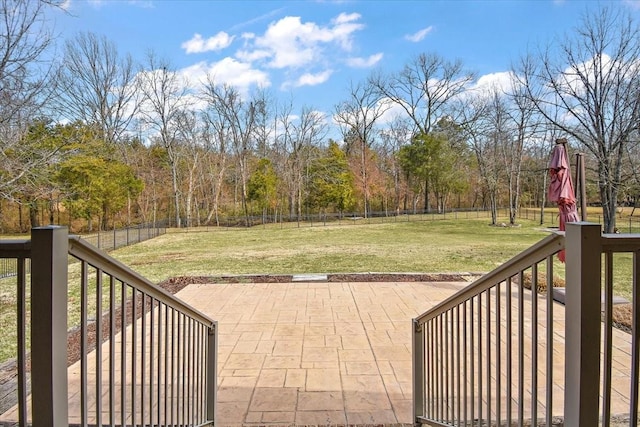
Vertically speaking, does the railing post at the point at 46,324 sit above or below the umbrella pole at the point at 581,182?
below

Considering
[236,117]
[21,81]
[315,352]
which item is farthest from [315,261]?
[236,117]

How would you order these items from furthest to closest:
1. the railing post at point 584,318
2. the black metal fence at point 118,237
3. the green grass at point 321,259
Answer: the black metal fence at point 118,237
the green grass at point 321,259
the railing post at point 584,318

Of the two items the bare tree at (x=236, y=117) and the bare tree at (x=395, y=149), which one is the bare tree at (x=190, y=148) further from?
the bare tree at (x=395, y=149)

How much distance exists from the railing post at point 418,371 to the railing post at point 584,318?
4.96 ft

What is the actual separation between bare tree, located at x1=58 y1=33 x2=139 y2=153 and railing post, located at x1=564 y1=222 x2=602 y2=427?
26293 mm

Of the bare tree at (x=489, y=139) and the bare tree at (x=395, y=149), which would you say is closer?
the bare tree at (x=489, y=139)

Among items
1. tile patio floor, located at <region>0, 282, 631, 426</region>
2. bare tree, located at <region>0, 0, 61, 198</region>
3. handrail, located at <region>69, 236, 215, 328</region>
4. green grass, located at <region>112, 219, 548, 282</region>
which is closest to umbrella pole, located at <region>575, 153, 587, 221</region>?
tile patio floor, located at <region>0, 282, 631, 426</region>

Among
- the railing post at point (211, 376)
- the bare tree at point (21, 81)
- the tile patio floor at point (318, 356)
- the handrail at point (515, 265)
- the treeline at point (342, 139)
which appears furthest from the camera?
the treeline at point (342, 139)

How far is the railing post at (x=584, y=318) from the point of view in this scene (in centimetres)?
99

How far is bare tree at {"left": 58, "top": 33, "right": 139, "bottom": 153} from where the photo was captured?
2367cm

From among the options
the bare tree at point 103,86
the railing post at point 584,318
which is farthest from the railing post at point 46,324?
the bare tree at point 103,86

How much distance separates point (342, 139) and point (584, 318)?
1402 inches

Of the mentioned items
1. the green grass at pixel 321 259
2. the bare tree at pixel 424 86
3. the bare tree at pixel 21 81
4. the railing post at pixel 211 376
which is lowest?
the green grass at pixel 321 259

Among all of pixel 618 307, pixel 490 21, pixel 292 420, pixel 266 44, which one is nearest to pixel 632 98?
pixel 490 21
